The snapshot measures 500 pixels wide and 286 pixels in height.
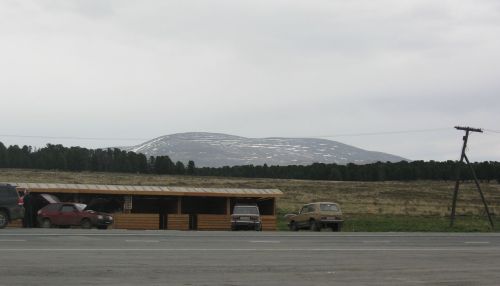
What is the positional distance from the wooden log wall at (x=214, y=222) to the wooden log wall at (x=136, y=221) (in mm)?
2464

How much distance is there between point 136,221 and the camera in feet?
120

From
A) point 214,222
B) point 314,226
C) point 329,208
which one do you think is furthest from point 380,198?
point 314,226

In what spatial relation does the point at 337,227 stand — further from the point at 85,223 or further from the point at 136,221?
the point at 85,223

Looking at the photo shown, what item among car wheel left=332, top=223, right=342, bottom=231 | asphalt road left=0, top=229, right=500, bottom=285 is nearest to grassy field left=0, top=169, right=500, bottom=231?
car wheel left=332, top=223, right=342, bottom=231

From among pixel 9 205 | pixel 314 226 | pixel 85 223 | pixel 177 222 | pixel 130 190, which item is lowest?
pixel 177 222

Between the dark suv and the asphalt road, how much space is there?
654 centimetres

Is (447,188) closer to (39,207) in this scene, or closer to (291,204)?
(291,204)

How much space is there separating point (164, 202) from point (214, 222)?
15.8 ft

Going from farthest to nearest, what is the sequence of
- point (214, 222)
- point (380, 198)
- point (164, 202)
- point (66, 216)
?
point (380, 198) → point (164, 202) → point (214, 222) → point (66, 216)

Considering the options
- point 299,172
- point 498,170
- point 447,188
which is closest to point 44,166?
point 299,172

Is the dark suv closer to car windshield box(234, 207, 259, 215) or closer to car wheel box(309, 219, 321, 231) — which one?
car windshield box(234, 207, 259, 215)

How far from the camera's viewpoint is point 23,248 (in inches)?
643

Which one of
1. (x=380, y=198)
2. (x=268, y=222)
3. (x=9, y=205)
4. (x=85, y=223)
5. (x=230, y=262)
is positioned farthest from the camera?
(x=380, y=198)

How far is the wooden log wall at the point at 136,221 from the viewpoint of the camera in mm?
36094
